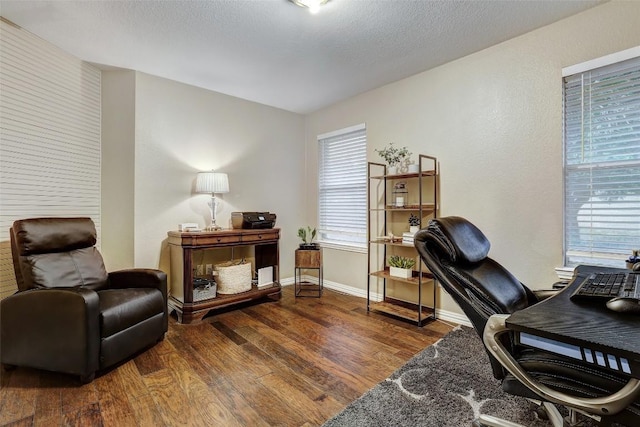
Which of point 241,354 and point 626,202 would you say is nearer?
point 626,202

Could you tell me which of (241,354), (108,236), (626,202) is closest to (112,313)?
(241,354)

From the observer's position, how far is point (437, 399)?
5.72 feet

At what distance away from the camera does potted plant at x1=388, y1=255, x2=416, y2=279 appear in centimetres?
306

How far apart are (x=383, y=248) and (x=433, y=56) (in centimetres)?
200

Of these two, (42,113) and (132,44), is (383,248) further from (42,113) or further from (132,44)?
(42,113)

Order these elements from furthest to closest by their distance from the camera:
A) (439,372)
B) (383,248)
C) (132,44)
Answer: (383,248) → (132,44) → (439,372)

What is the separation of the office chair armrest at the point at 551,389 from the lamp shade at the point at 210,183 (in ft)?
9.27

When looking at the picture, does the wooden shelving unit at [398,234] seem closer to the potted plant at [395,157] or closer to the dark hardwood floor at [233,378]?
the potted plant at [395,157]

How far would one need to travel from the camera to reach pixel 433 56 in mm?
2785

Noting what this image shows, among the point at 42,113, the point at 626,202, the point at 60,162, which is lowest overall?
the point at 626,202

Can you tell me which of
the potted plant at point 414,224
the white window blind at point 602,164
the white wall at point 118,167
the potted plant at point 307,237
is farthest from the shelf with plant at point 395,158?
the white wall at point 118,167

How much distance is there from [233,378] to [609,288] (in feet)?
6.80

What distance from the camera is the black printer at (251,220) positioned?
3.47 m

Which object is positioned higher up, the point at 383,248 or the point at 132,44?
the point at 132,44
